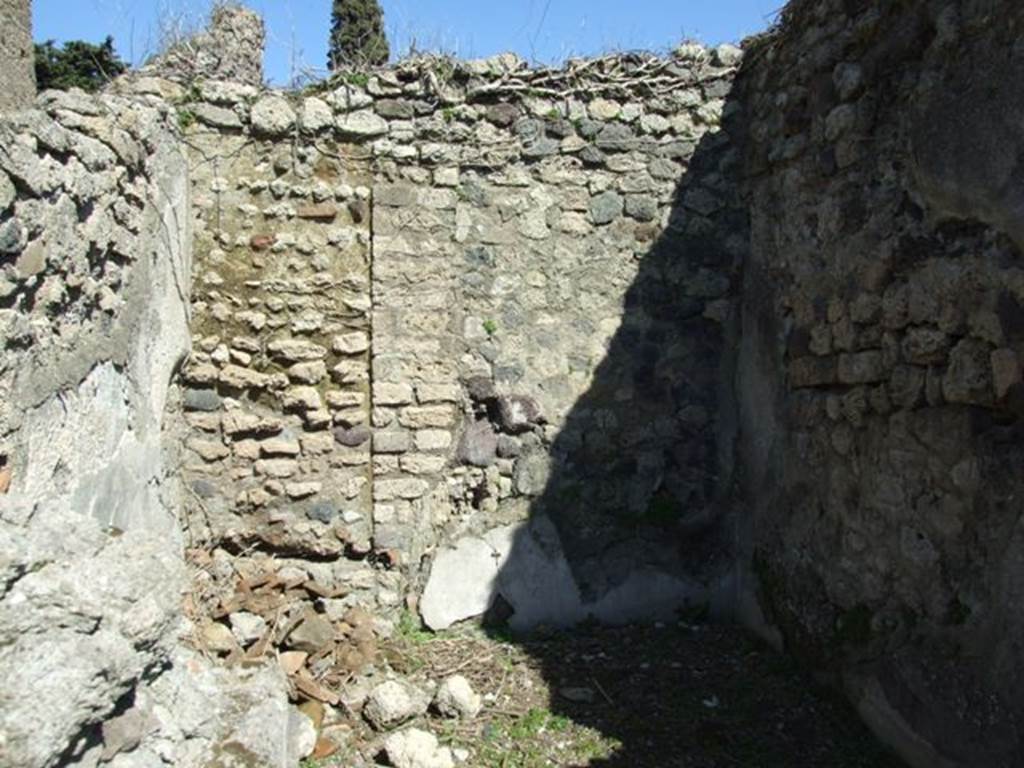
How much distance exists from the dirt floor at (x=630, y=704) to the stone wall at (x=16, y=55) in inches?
184

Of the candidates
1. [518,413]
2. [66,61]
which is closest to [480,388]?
[518,413]

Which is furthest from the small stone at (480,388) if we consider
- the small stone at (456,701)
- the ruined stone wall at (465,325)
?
the small stone at (456,701)

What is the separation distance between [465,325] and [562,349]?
467mm

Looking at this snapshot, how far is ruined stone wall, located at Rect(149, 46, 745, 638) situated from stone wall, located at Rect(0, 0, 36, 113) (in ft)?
9.76

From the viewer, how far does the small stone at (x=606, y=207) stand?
4.38 m

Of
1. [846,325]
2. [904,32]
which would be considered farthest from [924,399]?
[904,32]

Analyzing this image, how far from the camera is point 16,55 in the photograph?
246 inches

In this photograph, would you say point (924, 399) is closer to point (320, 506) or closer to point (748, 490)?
point (748, 490)

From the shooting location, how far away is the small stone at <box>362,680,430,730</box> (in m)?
Result: 3.39

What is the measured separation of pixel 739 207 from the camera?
4422 mm

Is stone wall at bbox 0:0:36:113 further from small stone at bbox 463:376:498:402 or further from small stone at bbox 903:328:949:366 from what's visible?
small stone at bbox 903:328:949:366

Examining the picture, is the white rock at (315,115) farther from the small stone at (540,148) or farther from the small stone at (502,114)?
the small stone at (540,148)

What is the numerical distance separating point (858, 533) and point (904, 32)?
68.2 inches

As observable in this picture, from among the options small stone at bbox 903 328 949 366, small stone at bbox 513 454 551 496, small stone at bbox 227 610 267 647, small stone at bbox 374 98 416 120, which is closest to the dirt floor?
small stone at bbox 227 610 267 647
